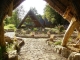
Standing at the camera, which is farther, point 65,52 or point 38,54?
point 38,54

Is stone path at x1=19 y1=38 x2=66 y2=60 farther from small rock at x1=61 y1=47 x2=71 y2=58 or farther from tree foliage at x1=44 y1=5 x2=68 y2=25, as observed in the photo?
tree foliage at x1=44 y1=5 x2=68 y2=25

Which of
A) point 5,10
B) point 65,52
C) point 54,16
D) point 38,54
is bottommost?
point 38,54

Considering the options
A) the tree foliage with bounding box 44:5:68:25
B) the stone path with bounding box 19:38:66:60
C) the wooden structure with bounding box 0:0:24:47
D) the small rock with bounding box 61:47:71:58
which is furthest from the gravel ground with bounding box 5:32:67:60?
the tree foliage with bounding box 44:5:68:25

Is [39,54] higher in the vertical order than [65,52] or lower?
lower

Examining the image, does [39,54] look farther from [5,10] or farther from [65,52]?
[5,10]

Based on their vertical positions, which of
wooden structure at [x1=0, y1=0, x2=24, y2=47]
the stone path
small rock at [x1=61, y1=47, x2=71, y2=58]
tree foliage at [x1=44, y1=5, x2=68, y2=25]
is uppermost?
tree foliage at [x1=44, y1=5, x2=68, y2=25]

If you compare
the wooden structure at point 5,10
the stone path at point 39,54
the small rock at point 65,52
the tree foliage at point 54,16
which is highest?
the tree foliage at point 54,16

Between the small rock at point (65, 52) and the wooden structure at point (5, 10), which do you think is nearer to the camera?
the wooden structure at point (5, 10)

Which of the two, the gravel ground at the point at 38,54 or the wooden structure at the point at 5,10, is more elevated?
the wooden structure at the point at 5,10

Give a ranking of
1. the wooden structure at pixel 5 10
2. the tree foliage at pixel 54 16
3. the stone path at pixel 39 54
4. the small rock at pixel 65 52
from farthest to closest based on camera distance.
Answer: the tree foliage at pixel 54 16 → the small rock at pixel 65 52 → the stone path at pixel 39 54 → the wooden structure at pixel 5 10

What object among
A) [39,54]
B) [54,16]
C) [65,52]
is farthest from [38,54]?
[54,16]

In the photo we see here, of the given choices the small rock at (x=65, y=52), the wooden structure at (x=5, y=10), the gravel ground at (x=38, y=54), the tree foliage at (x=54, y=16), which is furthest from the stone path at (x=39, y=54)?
the tree foliage at (x=54, y=16)

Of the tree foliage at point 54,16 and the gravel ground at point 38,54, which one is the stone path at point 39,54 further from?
the tree foliage at point 54,16

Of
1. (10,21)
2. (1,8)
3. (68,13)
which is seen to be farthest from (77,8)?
(10,21)
